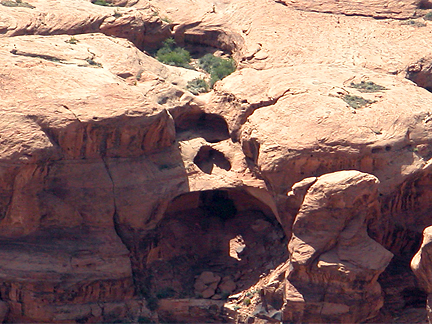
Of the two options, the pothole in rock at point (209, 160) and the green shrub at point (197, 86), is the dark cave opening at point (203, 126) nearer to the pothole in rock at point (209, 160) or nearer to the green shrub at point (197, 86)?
the pothole in rock at point (209, 160)

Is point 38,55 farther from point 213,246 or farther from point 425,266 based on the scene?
point 425,266

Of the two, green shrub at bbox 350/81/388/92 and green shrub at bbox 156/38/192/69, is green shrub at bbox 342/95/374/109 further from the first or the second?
green shrub at bbox 156/38/192/69

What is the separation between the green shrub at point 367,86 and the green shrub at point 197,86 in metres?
4.97

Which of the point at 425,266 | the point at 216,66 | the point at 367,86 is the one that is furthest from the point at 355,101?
the point at 216,66

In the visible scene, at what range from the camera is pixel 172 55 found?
39625 millimetres

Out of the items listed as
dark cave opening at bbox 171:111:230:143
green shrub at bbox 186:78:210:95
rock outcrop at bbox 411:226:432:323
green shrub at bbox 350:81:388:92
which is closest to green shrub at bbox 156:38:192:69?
green shrub at bbox 186:78:210:95

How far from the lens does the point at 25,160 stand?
102 ft

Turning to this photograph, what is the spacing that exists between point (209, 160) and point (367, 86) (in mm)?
5387

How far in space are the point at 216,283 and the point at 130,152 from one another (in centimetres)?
470

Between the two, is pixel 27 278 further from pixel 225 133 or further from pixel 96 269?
pixel 225 133

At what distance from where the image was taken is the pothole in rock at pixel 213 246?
33562 millimetres

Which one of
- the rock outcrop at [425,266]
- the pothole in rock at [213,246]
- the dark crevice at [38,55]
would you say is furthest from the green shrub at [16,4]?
the rock outcrop at [425,266]

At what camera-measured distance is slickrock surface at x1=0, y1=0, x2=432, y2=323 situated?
30.9 metres

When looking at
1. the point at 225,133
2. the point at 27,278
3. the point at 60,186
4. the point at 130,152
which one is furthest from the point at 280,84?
the point at 27,278
